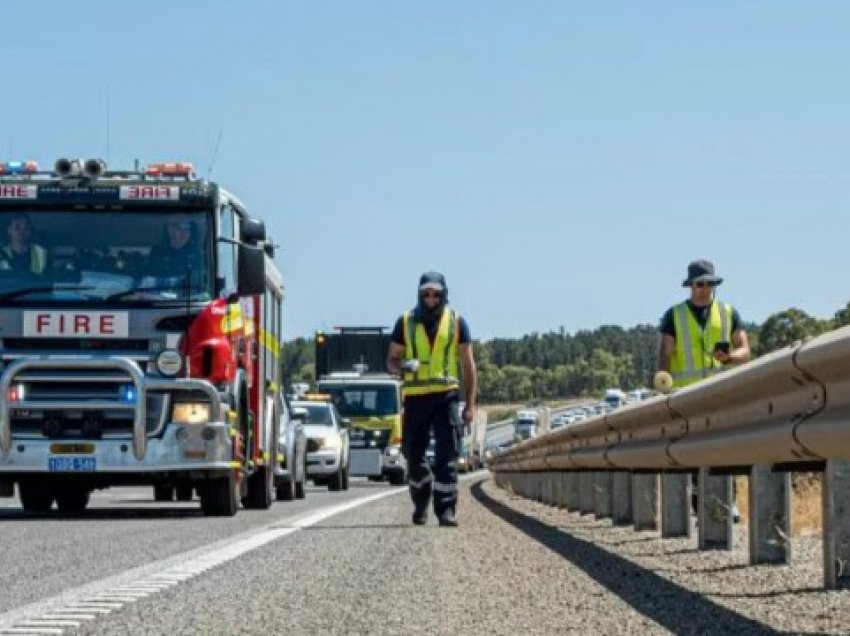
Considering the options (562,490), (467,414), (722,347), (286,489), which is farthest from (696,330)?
(286,489)

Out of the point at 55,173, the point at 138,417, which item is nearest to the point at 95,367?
the point at 138,417

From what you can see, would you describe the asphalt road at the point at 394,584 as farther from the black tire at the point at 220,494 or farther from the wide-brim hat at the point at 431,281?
the black tire at the point at 220,494

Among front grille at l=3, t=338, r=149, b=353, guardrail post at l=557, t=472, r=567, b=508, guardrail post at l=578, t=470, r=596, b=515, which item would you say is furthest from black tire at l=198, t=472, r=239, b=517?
guardrail post at l=557, t=472, r=567, b=508

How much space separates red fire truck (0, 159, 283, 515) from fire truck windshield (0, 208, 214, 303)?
12 mm

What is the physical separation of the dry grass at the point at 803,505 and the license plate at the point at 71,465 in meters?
5.26

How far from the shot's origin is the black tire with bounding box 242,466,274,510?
19.8m

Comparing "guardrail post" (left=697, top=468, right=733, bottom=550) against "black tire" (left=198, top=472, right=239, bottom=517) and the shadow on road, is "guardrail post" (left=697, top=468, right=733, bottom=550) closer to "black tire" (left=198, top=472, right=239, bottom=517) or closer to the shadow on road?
the shadow on road

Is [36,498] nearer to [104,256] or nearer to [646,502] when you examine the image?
[104,256]

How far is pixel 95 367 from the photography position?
15484 millimetres

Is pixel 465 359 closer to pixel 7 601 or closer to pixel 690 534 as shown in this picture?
pixel 690 534

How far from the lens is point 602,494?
50.7 feet

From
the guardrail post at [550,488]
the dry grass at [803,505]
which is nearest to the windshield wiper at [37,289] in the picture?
the dry grass at [803,505]

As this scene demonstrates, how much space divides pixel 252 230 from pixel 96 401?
214cm

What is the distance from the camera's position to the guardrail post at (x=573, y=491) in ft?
57.8
